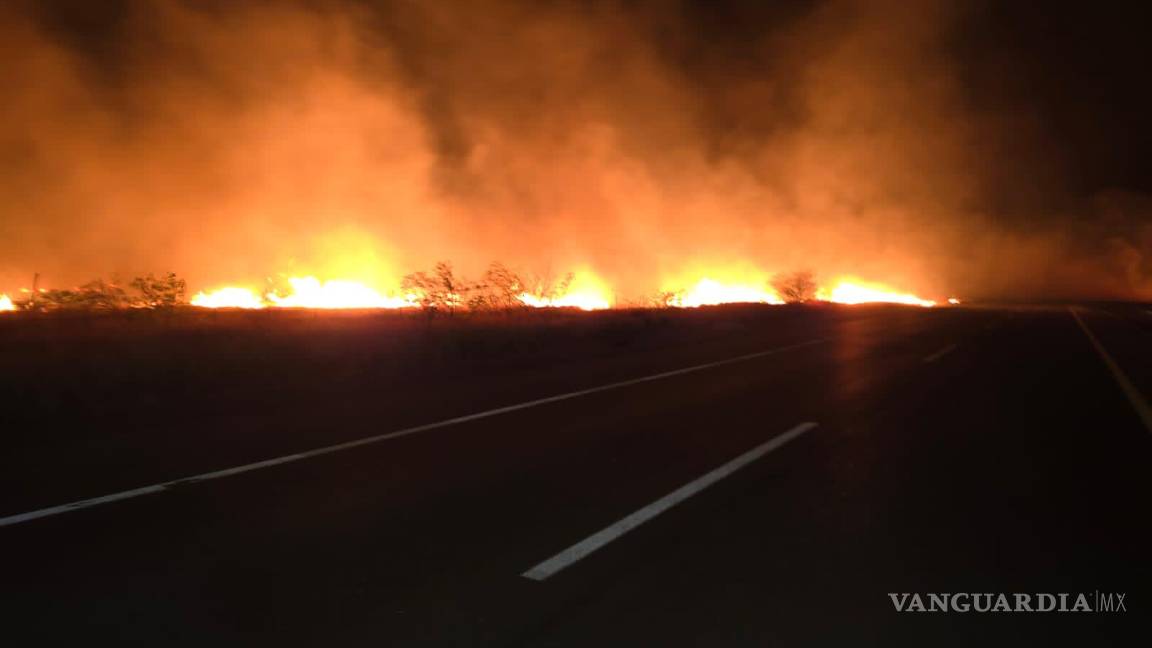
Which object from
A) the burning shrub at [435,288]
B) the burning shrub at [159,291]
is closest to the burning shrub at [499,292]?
the burning shrub at [435,288]

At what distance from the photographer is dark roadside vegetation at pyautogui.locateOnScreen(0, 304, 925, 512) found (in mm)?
6188

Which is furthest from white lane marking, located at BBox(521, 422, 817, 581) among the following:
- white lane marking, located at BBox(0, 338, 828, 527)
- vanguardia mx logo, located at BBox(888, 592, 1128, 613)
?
white lane marking, located at BBox(0, 338, 828, 527)

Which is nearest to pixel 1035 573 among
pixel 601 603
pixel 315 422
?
pixel 601 603

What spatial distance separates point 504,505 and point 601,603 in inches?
60.3

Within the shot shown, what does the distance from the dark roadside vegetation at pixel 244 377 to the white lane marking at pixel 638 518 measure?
3.32 metres

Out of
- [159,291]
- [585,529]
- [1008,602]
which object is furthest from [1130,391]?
[159,291]

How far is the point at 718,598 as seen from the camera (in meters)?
3.38

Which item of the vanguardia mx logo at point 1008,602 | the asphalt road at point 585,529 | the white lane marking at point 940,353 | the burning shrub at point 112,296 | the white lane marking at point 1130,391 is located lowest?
the vanguardia mx logo at point 1008,602

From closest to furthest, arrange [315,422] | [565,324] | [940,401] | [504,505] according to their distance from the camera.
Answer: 1. [504,505]
2. [315,422]
3. [940,401]
4. [565,324]

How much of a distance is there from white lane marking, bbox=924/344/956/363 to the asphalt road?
498cm

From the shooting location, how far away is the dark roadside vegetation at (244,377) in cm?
619

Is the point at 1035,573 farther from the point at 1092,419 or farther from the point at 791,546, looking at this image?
the point at 1092,419

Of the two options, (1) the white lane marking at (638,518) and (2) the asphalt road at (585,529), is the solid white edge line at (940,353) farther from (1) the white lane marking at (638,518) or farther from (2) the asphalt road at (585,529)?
(1) the white lane marking at (638,518)

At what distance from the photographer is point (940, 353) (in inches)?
578
